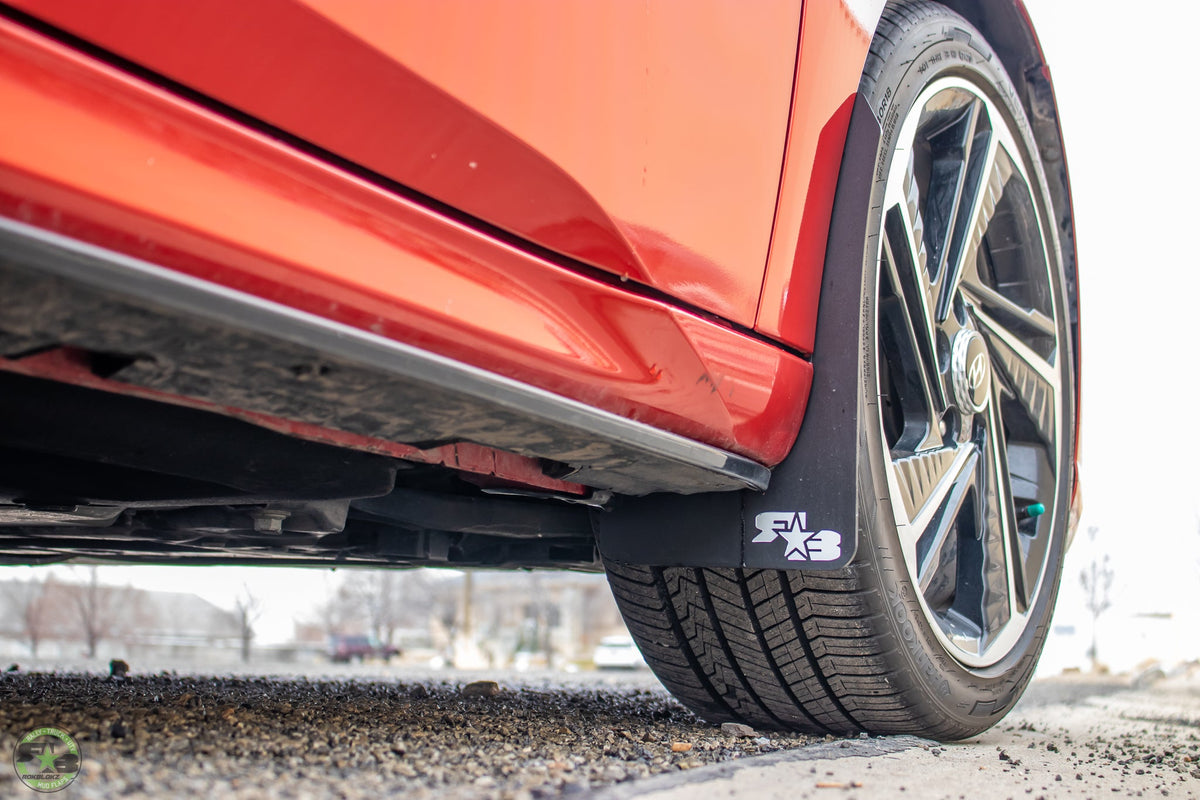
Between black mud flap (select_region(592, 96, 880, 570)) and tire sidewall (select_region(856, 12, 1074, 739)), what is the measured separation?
0.03m

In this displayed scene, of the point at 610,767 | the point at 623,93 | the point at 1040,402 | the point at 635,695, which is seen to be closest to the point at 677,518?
the point at 610,767

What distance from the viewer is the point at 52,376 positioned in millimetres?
929

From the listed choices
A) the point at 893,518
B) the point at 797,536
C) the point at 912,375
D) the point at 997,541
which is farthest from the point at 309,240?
the point at 997,541

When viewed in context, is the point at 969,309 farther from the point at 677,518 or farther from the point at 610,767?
the point at 610,767

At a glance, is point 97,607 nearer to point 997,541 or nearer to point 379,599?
point 379,599

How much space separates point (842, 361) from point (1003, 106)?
3.70ft

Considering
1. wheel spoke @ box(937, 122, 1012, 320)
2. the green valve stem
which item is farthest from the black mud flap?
the green valve stem

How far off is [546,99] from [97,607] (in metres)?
18.3

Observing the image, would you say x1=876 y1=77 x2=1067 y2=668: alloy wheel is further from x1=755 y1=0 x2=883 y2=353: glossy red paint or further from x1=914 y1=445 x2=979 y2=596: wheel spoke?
x1=755 y1=0 x2=883 y2=353: glossy red paint

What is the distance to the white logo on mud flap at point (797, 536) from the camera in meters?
1.51

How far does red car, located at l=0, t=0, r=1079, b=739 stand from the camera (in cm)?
85

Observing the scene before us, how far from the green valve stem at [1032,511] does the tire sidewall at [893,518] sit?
0.09 meters

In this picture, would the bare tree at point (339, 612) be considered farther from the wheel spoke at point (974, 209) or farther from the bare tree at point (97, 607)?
the wheel spoke at point (974, 209)

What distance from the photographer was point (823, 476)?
1.55 meters
